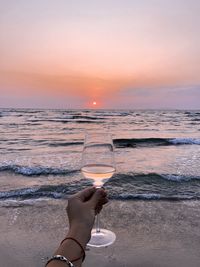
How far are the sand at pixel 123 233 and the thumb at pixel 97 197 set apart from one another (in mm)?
1337

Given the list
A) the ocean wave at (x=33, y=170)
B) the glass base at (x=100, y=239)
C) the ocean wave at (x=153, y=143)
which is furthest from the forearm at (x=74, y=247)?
the ocean wave at (x=153, y=143)

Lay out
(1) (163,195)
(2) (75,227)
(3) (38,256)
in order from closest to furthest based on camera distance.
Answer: (2) (75,227), (3) (38,256), (1) (163,195)

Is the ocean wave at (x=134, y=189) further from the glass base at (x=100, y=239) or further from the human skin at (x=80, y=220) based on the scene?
the human skin at (x=80, y=220)

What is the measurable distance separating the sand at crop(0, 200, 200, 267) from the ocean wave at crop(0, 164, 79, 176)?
2.27m

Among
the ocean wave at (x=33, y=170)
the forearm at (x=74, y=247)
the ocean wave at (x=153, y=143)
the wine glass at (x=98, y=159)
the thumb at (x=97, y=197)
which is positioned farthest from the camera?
the ocean wave at (x=153, y=143)

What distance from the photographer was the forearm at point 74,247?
129 centimetres

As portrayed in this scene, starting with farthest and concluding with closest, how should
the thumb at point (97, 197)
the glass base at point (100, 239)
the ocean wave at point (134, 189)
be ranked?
the ocean wave at point (134, 189) → the glass base at point (100, 239) → the thumb at point (97, 197)

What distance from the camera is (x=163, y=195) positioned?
5051mm

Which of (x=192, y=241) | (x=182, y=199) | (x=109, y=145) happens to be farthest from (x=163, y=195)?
(x=109, y=145)

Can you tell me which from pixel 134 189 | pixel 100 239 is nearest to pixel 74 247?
pixel 100 239

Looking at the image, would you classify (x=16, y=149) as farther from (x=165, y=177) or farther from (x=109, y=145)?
(x=109, y=145)

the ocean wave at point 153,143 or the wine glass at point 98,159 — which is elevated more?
the wine glass at point 98,159

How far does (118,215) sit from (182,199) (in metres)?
1.34

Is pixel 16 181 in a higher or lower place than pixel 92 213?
lower
